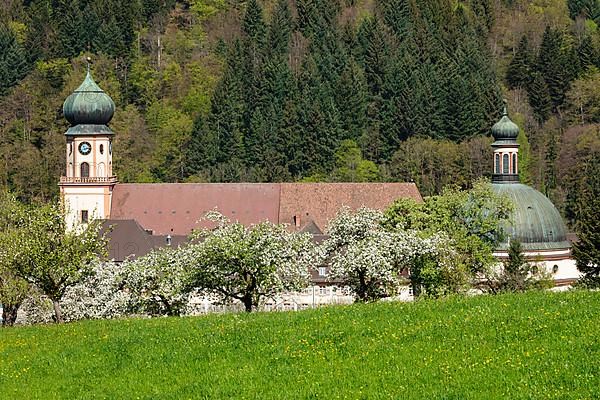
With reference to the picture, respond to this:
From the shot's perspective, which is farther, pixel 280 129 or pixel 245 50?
pixel 245 50

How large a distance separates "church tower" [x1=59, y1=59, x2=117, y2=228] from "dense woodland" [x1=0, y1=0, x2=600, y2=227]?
14.5 meters

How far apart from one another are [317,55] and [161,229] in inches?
1723

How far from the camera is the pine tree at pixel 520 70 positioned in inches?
4510

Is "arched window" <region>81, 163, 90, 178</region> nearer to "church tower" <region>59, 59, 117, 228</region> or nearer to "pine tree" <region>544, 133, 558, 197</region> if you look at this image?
"church tower" <region>59, 59, 117, 228</region>

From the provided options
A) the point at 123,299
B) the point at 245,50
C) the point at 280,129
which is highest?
the point at 245,50

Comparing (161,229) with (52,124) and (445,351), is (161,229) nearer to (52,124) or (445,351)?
(52,124)

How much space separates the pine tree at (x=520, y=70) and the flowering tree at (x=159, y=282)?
253 feet

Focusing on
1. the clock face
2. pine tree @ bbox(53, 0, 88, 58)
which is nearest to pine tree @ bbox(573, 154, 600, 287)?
the clock face

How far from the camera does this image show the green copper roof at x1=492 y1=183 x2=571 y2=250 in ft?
200

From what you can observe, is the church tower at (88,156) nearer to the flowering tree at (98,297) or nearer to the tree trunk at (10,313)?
the flowering tree at (98,297)

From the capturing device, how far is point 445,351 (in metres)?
20.5

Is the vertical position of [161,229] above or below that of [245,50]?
below

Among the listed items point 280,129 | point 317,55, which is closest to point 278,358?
point 280,129

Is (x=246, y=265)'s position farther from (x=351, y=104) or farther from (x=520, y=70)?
(x=520, y=70)
